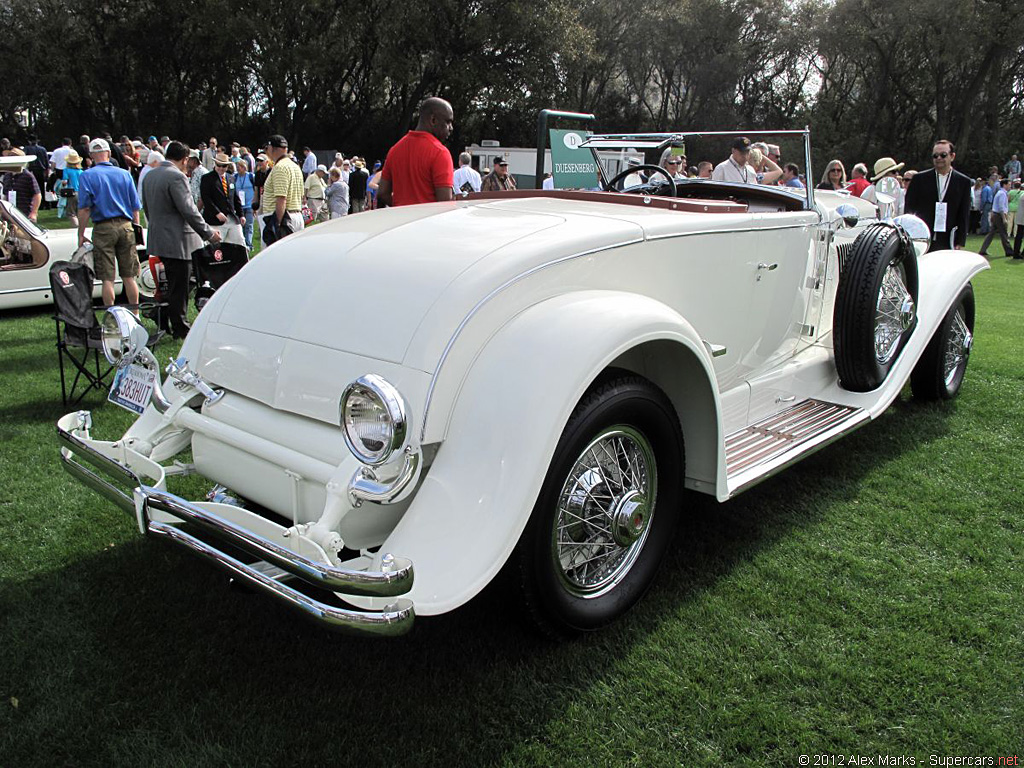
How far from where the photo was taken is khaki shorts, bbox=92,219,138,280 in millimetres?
7176

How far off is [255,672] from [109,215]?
5883mm

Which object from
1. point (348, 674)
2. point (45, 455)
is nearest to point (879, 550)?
point (348, 674)

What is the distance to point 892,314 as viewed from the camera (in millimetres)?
4332

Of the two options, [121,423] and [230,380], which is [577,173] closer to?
[230,380]

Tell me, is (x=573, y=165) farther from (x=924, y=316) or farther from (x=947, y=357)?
(x=947, y=357)

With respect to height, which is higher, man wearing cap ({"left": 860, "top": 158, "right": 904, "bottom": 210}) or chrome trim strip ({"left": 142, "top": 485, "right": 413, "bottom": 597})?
man wearing cap ({"left": 860, "top": 158, "right": 904, "bottom": 210})

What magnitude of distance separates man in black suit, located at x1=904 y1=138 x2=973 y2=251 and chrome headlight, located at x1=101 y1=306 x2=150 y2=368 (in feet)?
24.9

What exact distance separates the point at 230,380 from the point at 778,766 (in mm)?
2239

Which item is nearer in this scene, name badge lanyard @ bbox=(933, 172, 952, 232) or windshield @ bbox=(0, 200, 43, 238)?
name badge lanyard @ bbox=(933, 172, 952, 232)

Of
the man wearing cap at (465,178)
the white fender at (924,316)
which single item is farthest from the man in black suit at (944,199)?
the man wearing cap at (465,178)

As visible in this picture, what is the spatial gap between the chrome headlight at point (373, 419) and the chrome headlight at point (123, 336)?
1.40 m

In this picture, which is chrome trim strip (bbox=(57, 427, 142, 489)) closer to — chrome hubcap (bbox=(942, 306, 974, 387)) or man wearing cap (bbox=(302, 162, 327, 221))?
chrome hubcap (bbox=(942, 306, 974, 387))

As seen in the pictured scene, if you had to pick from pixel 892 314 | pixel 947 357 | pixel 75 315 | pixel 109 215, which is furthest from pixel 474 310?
pixel 109 215

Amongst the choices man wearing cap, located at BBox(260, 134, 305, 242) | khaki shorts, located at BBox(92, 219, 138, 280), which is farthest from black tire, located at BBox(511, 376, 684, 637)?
man wearing cap, located at BBox(260, 134, 305, 242)
